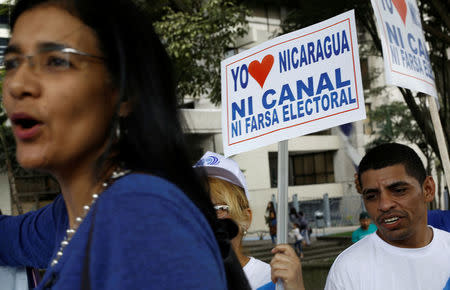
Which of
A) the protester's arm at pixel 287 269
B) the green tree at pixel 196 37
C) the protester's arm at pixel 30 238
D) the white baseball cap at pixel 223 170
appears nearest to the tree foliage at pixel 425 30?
the green tree at pixel 196 37

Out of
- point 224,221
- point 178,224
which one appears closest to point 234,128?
point 224,221

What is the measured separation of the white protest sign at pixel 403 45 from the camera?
9.89 ft

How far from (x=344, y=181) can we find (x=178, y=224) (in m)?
29.3

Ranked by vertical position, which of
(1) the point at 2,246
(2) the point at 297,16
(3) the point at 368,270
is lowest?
(3) the point at 368,270

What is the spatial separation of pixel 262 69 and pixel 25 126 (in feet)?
6.10

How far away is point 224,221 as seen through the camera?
3.66 ft

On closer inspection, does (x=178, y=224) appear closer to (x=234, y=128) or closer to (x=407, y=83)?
(x=234, y=128)

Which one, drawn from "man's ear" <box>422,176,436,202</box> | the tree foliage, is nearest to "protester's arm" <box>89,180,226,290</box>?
"man's ear" <box>422,176,436,202</box>

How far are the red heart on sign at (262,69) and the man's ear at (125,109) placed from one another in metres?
1.76

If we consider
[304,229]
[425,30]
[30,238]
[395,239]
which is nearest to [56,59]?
[30,238]

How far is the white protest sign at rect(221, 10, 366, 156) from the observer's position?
2.49 meters

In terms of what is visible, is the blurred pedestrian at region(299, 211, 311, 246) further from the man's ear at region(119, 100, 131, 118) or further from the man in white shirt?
the man's ear at region(119, 100, 131, 118)

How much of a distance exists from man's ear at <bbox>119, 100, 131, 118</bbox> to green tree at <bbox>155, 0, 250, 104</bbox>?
8636mm

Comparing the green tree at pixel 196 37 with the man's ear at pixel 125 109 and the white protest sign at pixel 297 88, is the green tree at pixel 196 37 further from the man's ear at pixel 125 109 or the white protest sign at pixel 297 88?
the man's ear at pixel 125 109
